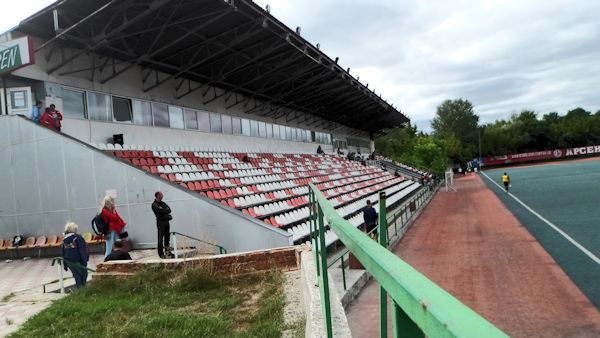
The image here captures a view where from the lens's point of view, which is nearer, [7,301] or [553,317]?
[7,301]

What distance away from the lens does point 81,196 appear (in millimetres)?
11820

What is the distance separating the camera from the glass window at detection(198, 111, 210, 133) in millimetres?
19609

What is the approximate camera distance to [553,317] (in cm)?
792

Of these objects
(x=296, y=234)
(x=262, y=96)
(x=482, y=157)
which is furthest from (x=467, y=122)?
(x=296, y=234)

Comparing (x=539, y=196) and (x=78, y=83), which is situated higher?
(x=78, y=83)

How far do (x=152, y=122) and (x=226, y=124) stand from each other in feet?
17.1

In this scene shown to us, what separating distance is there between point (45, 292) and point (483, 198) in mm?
27574

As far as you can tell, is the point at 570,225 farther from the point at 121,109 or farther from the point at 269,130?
the point at 121,109

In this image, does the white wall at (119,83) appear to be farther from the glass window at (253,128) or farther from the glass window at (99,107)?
the glass window at (253,128)

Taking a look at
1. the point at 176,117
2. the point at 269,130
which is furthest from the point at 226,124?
the point at 269,130

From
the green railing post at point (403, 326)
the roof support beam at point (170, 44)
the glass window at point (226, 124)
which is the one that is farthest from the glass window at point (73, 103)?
the green railing post at point (403, 326)

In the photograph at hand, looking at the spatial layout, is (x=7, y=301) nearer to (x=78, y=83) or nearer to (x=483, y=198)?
(x=78, y=83)

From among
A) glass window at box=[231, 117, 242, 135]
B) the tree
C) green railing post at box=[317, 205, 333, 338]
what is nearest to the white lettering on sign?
glass window at box=[231, 117, 242, 135]

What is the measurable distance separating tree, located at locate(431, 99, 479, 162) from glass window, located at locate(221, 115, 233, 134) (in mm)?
75588
